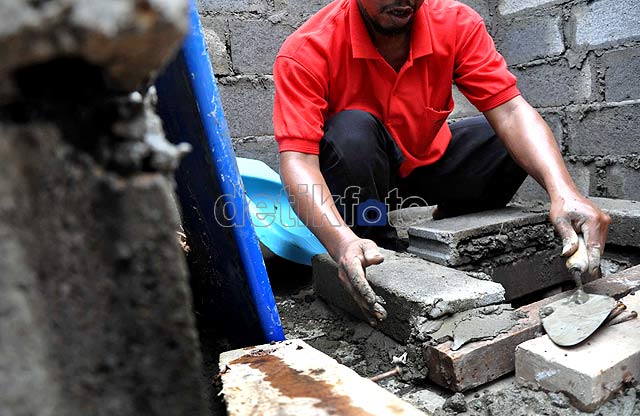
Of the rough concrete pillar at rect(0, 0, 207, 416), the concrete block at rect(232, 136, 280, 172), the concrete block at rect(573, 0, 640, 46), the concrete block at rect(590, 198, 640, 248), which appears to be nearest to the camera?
the rough concrete pillar at rect(0, 0, 207, 416)

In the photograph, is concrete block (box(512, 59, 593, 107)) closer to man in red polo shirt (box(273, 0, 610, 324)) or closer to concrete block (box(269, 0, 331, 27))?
man in red polo shirt (box(273, 0, 610, 324))

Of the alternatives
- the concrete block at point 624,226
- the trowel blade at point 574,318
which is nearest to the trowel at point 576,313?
the trowel blade at point 574,318

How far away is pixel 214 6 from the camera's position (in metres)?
2.95

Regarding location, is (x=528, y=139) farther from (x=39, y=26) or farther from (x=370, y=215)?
(x=39, y=26)

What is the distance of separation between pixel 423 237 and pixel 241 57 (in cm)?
161

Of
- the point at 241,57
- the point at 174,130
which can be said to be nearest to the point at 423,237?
the point at 174,130

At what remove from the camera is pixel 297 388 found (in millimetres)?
881

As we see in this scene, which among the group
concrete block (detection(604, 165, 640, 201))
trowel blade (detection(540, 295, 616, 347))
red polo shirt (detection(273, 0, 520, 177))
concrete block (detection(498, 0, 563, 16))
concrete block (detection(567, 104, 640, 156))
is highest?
concrete block (detection(498, 0, 563, 16))

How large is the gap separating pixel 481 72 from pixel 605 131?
4.21 feet

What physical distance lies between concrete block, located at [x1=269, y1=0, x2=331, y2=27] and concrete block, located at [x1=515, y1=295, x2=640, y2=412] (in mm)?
2417

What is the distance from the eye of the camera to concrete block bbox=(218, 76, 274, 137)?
305 cm

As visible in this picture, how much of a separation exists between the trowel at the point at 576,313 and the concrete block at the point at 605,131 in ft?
5.22

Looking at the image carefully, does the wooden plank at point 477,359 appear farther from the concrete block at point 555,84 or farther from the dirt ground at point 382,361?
the concrete block at point 555,84

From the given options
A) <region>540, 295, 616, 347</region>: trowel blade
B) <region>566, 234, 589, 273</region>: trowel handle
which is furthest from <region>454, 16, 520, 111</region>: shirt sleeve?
<region>540, 295, 616, 347</region>: trowel blade
